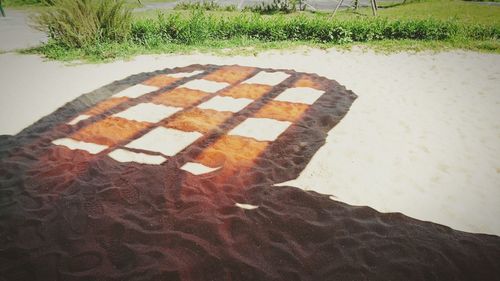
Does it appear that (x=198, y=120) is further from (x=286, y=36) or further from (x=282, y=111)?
(x=286, y=36)

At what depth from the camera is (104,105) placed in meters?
5.75

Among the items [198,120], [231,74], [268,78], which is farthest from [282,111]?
[231,74]

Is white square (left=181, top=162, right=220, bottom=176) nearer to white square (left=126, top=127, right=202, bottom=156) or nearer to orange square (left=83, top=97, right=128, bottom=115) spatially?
white square (left=126, top=127, right=202, bottom=156)

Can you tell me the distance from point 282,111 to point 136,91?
293 centimetres

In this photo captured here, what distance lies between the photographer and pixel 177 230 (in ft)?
10.0

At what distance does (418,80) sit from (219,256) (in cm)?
544

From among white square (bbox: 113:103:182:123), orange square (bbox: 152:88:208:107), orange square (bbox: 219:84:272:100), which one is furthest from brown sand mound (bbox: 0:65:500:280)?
orange square (bbox: 219:84:272:100)

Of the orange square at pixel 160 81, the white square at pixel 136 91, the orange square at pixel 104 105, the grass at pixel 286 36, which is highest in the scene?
the grass at pixel 286 36

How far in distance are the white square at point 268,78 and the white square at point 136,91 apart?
1878mm

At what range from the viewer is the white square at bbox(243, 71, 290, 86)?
6.52m

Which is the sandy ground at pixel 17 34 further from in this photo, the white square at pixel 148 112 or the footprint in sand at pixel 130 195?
the footprint in sand at pixel 130 195

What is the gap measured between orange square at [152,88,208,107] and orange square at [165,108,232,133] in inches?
15.3

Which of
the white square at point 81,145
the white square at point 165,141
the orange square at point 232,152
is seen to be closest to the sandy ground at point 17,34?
the white square at point 81,145

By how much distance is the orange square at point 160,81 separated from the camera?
21.6 ft
